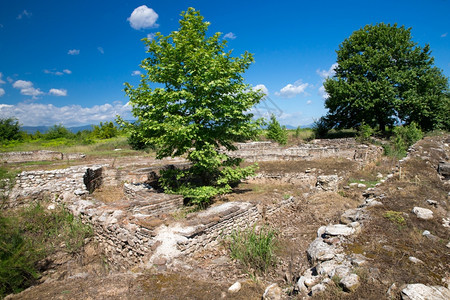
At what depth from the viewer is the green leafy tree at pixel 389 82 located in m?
23.1

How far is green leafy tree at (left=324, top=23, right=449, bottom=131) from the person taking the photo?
2306 cm

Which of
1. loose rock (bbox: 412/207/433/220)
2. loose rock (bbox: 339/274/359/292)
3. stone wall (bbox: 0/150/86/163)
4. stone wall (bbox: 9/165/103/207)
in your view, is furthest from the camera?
stone wall (bbox: 0/150/86/163)

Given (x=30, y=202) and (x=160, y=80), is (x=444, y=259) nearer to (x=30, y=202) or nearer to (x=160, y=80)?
(x=160, y=80)

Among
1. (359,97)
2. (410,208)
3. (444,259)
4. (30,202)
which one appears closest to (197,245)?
(444,259)

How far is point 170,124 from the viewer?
7.61 m

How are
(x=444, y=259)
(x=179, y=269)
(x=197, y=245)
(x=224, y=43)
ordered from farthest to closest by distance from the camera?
(x=224, y=43), (x=197, y=245), (x=179, y=269), (x=444, y=259)

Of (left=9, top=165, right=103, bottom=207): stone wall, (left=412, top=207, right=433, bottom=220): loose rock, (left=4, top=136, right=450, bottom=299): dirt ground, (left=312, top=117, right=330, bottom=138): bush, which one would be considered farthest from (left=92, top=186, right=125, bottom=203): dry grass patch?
(left=312, top=117, right=330, bottom=138): bush

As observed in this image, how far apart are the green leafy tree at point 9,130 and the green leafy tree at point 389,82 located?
4319 centimetres

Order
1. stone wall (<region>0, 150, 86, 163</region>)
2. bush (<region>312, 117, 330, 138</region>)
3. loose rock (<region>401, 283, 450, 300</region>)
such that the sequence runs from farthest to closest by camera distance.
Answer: bush (<region>312, 117, 330, 138</region>)
stone wall (<region>0, 150, 86, 163</region>)
loose rock (<region>401, 283, 450, 300</region>)

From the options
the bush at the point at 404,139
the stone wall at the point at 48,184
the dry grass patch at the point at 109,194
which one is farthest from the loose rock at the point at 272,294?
the bush at the point at 404,139

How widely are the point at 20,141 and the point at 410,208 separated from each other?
143 feet

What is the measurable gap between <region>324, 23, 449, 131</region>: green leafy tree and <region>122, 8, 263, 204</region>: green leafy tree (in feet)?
67.4

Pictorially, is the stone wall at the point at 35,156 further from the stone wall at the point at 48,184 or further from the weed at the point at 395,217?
the weed at the point at 395,217

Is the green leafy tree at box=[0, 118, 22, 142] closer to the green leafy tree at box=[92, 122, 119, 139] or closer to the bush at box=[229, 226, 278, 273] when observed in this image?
the green leafy tree at box=[92, 122, 119, 139]
